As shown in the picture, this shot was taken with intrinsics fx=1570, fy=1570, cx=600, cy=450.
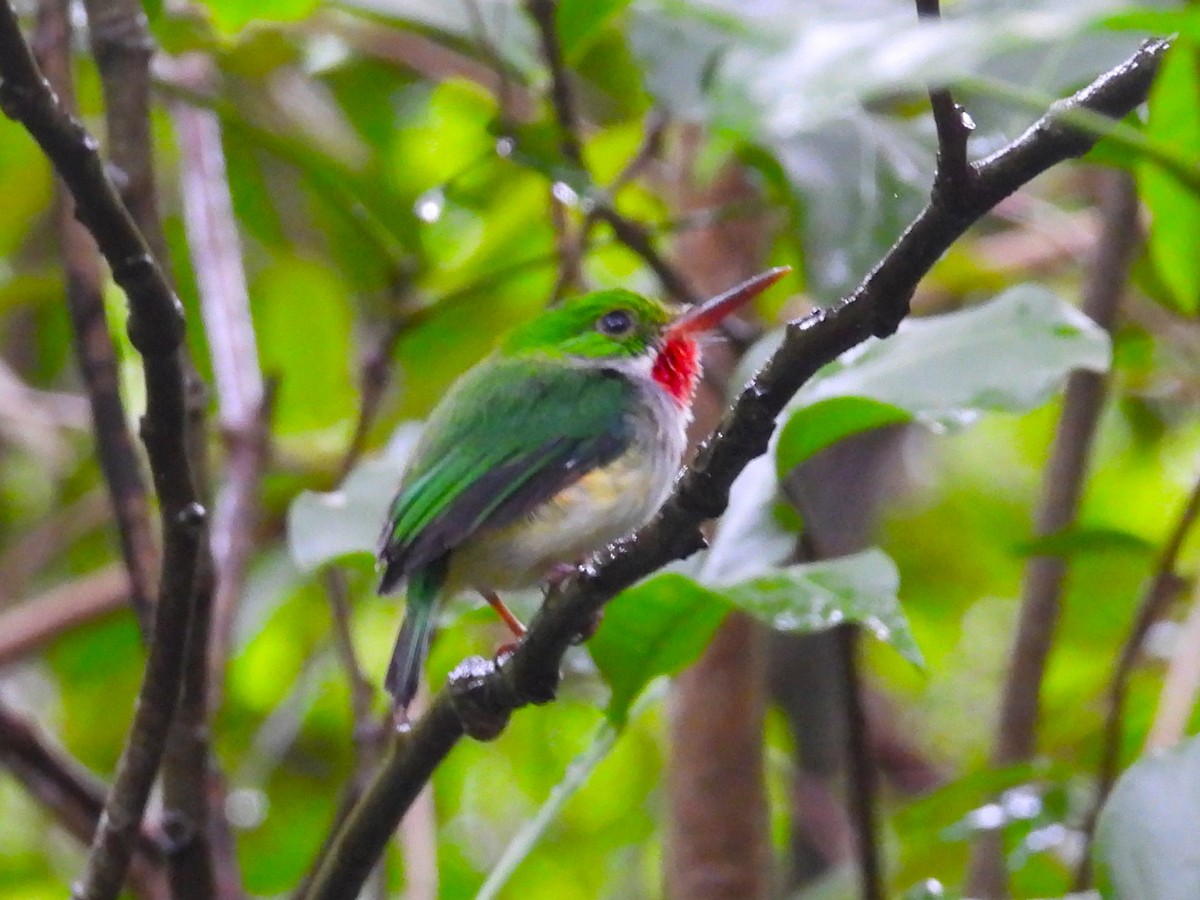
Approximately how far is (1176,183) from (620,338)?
139cm

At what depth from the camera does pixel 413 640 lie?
2338 millimetres

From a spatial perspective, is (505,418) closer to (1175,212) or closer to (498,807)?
(1175,212)

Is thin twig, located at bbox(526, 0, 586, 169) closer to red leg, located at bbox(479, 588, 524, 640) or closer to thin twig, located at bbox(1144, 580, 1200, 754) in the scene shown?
red leg, located at bbox(479, 588, 524, 640)

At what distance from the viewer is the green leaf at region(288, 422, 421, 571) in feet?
6.84

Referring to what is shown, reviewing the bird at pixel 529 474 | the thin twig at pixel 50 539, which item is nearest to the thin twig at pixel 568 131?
the bird at pixel 529 474

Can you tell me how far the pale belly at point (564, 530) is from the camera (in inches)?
98.3

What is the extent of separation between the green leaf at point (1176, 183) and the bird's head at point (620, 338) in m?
1.04

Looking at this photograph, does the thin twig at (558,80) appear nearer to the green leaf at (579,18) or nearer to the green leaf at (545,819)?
the green leaf at (579,18)

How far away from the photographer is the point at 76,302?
7.23 ft

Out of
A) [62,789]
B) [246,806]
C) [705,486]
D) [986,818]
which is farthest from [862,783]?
[246,806]

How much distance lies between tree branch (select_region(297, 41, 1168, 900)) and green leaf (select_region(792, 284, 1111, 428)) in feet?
1.78

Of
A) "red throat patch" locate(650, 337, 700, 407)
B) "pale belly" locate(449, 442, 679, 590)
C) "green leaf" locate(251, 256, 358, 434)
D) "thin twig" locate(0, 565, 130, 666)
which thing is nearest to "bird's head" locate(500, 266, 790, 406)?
"red throat patch" locate(650, 337, 700, 407)

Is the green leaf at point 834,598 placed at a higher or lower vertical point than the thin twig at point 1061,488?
higher

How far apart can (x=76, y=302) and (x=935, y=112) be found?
1.46 meters
